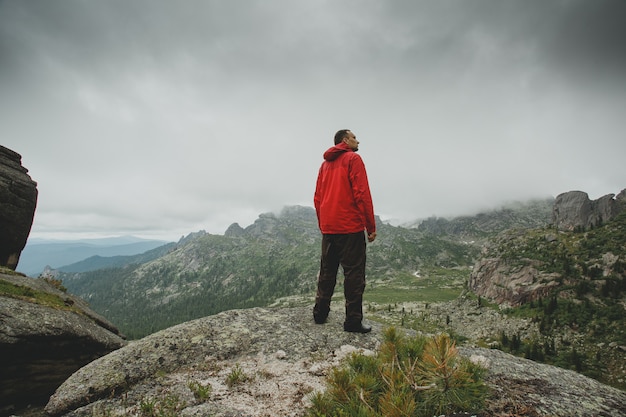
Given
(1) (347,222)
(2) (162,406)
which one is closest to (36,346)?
(2) (162,406)

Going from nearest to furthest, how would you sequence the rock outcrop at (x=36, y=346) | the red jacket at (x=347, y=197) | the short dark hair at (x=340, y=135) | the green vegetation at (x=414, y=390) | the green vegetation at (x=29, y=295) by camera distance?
the green vegetation at (x=414, y=390) < the red jacket at (x=347, y=197) < the rock outcrop at (x=36, y=346) < the short dark hair at (x=340, y=135) < the green vegetation at (x=29, y=295)

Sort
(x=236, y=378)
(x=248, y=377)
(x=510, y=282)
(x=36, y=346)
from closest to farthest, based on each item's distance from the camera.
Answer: (x=236, y=378)
(x=248, y=377)
(x=36, y=346)
(x=510, y=282)

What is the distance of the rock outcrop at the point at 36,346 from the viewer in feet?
26.6

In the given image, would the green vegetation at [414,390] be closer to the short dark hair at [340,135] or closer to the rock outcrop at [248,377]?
the rock outcrop at [248,377]

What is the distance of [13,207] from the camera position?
1894 centimetres

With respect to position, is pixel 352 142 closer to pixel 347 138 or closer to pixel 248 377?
pixel 347 138

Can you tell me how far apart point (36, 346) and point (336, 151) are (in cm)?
1137

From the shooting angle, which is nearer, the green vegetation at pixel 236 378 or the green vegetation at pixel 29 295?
the green vegetation at pixel 236 378

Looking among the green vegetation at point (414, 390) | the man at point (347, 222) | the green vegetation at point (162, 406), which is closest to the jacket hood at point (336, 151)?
the man at point (347, 222)

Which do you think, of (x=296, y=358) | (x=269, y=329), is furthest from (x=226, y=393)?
(x=269, y=329)

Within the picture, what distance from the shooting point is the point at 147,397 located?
16.8 feet

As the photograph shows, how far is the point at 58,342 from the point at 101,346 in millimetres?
1718

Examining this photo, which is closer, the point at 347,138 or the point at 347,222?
the point at 347,222

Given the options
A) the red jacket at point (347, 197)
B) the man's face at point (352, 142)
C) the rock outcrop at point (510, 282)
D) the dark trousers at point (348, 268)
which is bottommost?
the rock outcrop at point (510, 282)
